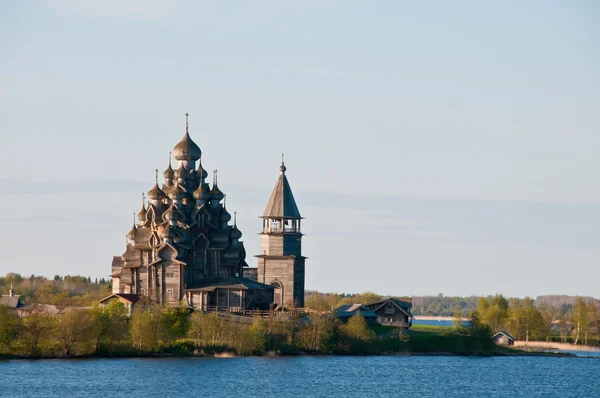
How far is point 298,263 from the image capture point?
103000 mm

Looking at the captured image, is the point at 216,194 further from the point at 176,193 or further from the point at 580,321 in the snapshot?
the point at 580,321

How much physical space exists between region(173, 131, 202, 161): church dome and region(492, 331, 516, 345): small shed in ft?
94.7

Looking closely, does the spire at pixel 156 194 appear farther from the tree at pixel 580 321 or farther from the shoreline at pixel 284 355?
the tree at pixel 580 321

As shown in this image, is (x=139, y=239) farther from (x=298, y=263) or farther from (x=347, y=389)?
(x=347, y=389)

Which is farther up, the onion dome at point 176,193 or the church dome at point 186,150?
the church dome at point 186,150

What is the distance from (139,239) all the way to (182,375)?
86.4 feet

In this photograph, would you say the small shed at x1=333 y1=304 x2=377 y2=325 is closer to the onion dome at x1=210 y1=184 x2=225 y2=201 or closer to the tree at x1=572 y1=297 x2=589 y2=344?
the onion dome at x1=210 y1=184 x2=225 y2=201

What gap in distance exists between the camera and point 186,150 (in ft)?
334

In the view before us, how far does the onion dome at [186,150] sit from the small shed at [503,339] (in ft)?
94.6

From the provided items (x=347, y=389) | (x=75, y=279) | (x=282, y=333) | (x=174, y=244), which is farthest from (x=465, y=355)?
(x=75, y=279)

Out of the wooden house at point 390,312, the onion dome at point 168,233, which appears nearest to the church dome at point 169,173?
the onion dome at point 168,233

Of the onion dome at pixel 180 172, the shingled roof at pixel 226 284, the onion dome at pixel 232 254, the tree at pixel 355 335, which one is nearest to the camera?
the tree at pixel 355 335

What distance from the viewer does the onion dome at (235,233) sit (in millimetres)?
100875

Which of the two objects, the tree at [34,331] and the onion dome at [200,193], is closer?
the tree at [34,331]
